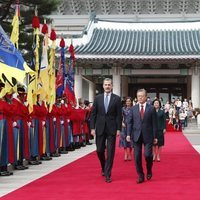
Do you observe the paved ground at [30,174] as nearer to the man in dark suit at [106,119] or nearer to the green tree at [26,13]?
the man in dark suit at [106,119]

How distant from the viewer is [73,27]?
136ft

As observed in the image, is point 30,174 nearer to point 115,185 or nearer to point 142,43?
point 115,185

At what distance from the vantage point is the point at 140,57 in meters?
29.2

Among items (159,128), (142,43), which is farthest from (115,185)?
(142,43)

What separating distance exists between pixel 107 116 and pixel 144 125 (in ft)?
2.03

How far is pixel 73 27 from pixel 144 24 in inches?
354

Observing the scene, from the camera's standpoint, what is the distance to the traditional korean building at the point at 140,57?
97.0ft

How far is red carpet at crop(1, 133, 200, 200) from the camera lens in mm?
6977

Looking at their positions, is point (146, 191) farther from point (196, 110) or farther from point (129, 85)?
point (129, 85)

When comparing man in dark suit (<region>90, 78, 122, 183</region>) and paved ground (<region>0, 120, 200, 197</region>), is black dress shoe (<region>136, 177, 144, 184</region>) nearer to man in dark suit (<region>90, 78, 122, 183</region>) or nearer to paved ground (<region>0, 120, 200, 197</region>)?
man in dark suit (<region>90, 78, 122, 183</region>)

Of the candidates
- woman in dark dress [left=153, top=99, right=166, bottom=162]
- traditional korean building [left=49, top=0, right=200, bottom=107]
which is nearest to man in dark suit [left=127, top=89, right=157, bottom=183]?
woman in dark dress [left=153, top=99, right=166, bottom=162]

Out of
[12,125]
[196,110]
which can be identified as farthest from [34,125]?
[196,110]

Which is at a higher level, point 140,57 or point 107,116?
point 140,57

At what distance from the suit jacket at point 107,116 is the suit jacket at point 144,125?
0.23m
